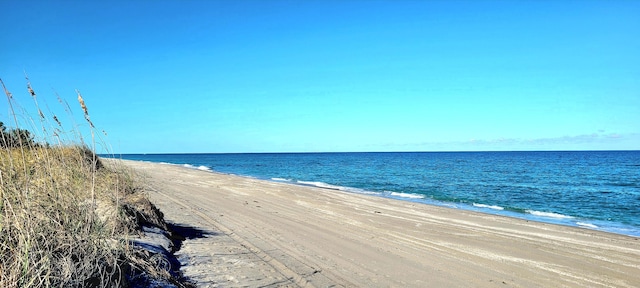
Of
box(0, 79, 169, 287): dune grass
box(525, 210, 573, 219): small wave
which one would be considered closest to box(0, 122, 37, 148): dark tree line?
box(0, 79, 169, 287): dune grass

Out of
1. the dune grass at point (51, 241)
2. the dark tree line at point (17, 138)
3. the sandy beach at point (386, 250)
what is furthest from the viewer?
the sandy beach at point (386, 250)

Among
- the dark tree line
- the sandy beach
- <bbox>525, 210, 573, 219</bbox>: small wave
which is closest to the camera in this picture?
the dark tree line

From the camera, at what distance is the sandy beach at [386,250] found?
20.6 feet

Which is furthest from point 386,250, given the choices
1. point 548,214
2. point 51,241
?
point 548,214

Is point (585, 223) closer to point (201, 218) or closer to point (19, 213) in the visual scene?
point (201, 218)

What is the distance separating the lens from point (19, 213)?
3156 millimetres

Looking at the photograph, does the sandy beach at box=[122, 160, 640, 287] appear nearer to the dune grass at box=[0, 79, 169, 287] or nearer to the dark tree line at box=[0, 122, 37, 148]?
the dune grass at box=[0, 79, 169, 287]

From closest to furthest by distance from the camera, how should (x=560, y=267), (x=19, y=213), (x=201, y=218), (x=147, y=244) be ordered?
(x=19, y=213) < (x=147, y=244) < (x=560, y=267) < (x=201, y=218)

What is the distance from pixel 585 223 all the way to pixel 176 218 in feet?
50.2

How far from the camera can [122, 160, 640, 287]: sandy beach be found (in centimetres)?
628

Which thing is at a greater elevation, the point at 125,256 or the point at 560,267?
the point at 125,256

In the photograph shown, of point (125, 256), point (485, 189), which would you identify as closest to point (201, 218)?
point (125, 256)

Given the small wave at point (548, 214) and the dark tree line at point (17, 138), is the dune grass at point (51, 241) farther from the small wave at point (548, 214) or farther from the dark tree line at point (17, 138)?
the small wave at point (548, 214)

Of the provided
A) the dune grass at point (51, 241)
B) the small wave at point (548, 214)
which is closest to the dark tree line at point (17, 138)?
the dune grass at point (51, 241)
